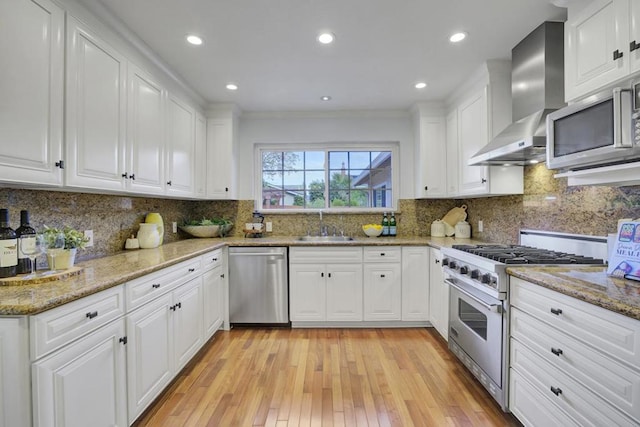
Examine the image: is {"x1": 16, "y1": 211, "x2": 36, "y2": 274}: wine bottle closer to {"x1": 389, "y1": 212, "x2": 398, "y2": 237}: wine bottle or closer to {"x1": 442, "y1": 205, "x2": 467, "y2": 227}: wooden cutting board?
{"x1": 389, "y1": 212, "x2": 398, "y2": 237}: wine bottle

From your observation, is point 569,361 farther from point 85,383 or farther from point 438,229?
point 438,229

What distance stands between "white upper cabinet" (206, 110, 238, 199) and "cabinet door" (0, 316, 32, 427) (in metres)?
2.54

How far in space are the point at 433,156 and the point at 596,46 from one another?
1905 mm

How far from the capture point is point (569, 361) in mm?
1337

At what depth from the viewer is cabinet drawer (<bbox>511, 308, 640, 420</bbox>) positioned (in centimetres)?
108

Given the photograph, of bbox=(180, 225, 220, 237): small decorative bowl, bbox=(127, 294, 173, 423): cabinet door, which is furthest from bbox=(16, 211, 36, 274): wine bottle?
bbox=(180, 225, 220, 237): small decorative bowl

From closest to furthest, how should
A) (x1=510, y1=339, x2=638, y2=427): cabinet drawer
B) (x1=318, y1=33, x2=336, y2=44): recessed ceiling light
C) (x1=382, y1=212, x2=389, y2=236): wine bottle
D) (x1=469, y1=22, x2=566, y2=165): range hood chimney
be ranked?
(x1=510, y1=339, x2=638, y2=427): cabinet drawer < (x1=469, y1=22, x2=566, y2=165): range hood chimney < (x1=318, y1=33, x2=336, y2=44): recessed ceiling light < (x1=382, y1=212, x2=389, y2=236): wine bottle

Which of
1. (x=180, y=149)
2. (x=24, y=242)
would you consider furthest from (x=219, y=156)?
(x=24, y=242)

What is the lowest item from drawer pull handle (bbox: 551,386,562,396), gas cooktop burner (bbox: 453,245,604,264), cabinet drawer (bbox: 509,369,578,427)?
cabinet drawer (bbox: 509,369,578,427)

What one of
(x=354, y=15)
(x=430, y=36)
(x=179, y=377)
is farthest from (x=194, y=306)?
(x=430, y=36)

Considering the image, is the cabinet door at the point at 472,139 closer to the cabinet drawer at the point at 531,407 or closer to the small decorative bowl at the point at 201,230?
the cabinet drawer at the point at 531,407

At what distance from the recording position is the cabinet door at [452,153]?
3.20 metres

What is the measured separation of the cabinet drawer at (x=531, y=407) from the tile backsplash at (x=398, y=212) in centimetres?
106

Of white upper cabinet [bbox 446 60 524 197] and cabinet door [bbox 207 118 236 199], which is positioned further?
cabinet door [bbox 207 118 236 199]
